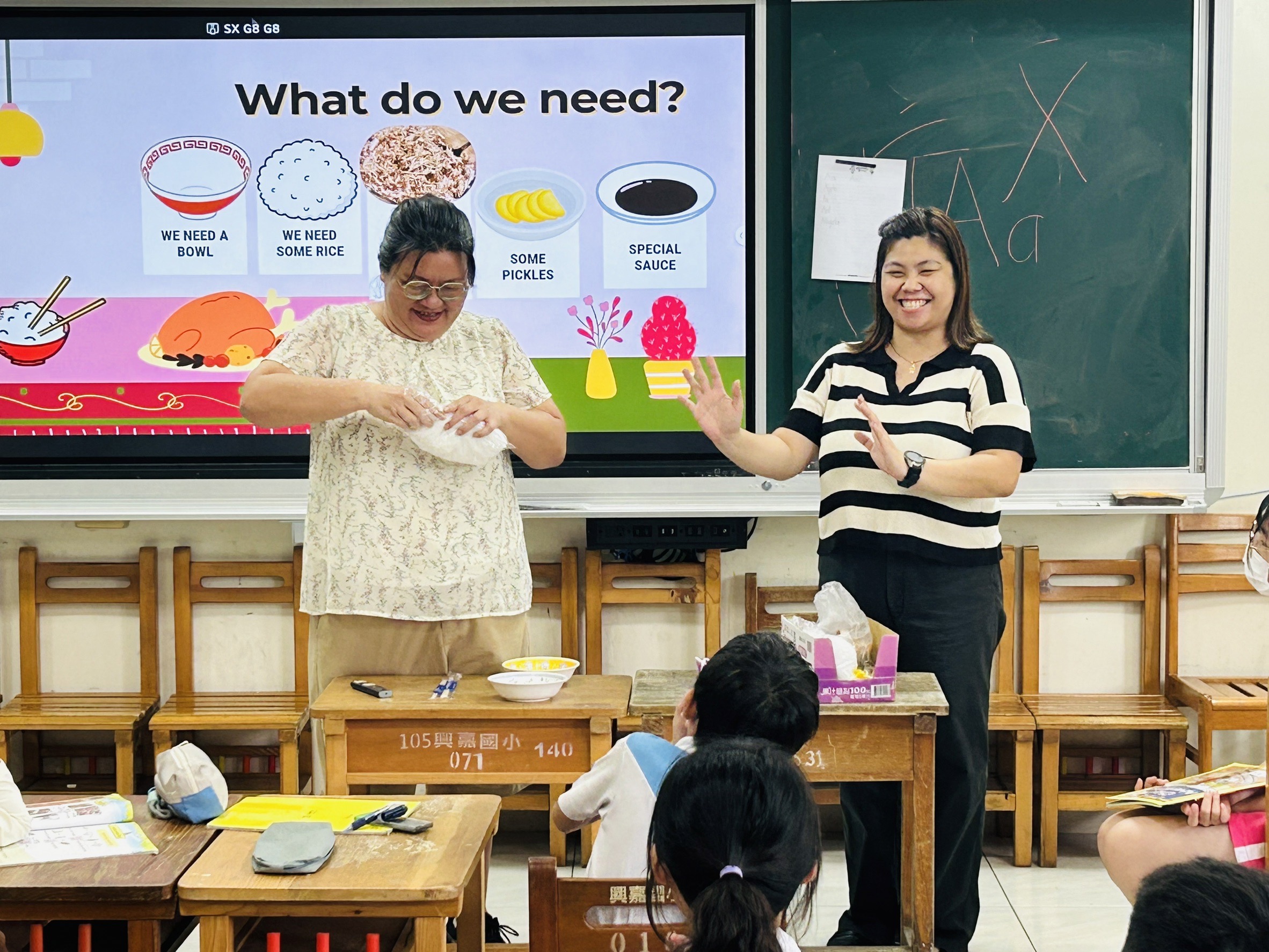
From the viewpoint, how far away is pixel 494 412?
2.50 meters

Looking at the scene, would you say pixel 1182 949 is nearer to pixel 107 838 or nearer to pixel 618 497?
pixel 107 838

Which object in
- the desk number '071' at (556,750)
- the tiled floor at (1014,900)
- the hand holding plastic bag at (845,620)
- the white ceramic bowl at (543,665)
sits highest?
the hand holding plastic bag at (845,620)

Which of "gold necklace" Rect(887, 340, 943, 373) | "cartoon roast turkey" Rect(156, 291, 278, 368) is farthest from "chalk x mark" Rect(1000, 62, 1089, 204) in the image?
"cartoon roast turkey" Rect(156, 291, 278, 368)

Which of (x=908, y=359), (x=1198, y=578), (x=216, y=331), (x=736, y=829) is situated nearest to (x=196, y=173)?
(x=216, y=331)

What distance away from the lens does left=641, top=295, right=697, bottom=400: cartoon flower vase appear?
11.8ft

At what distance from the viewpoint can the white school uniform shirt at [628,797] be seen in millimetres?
1815

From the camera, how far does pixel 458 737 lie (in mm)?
2496

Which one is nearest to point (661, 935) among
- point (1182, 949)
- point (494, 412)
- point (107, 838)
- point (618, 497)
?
point (1182, 949)

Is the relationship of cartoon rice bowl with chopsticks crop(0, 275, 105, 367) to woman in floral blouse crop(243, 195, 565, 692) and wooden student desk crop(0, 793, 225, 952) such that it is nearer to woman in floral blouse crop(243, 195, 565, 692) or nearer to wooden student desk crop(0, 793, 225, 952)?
woman in floral blouse crop(243, 195, 565, 692)

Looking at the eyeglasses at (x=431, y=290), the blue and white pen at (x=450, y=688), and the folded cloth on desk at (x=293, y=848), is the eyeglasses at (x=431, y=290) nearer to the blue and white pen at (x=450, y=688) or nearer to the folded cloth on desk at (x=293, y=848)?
the blue and white pen at (x=450, y=688)

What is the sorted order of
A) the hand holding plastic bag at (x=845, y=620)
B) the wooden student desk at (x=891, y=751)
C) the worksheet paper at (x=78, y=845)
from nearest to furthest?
the worksheet paper at (x=78, y=845) → the wooden student desk at (x=891, y=751) → the hand holding plastic bag at (x=845, y=620)

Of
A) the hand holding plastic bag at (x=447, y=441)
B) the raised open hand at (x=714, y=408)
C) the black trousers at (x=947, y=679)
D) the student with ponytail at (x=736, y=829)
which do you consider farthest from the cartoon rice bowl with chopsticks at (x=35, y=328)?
the student with ponytail at (x=736, y=829)

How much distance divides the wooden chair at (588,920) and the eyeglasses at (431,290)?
128cm

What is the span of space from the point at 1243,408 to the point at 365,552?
2.66 metres
